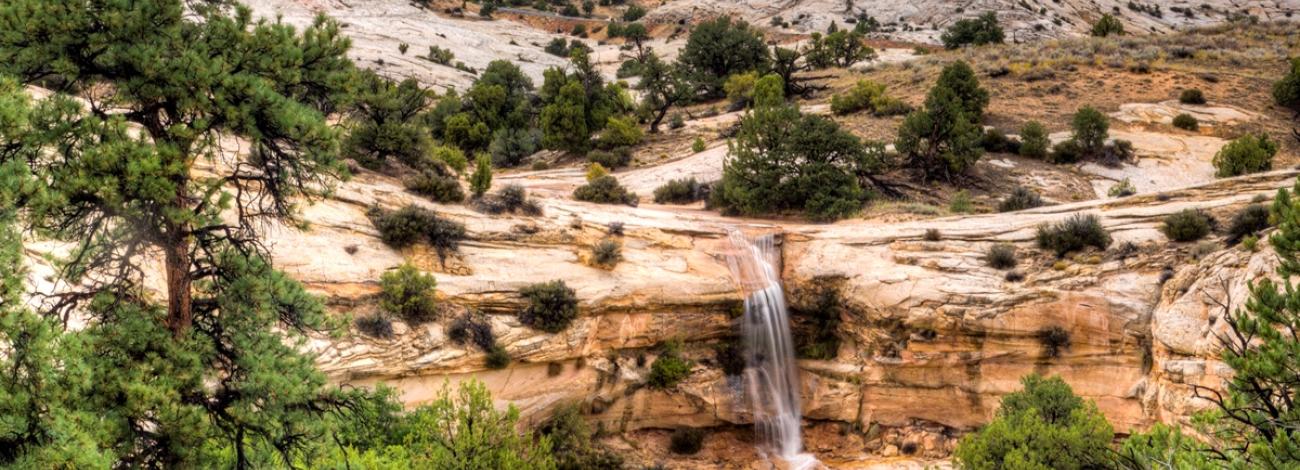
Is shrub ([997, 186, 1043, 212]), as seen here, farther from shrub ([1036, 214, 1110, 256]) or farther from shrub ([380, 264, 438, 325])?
shrub ([380, 264, 438, 325])

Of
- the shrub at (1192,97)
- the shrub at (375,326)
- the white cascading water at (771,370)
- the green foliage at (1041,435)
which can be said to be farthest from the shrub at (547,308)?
the shrub at (1192,97)

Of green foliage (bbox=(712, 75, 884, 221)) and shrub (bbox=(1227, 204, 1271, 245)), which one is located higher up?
shrub (bbox=(1227, 204, 1271, 245))

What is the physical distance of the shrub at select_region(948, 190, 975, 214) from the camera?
25.9 metres

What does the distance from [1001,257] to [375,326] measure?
15.2 m

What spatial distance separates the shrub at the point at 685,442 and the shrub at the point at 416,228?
7.84 metres

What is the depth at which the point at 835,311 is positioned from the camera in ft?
72.5

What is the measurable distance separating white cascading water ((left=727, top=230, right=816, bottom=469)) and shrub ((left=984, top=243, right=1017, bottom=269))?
553cm

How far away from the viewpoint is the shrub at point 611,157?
3575 centimetres

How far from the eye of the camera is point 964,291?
19984 mm

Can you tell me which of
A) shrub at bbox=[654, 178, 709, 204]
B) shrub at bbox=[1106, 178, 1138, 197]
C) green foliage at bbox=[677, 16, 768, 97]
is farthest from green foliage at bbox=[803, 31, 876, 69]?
shrub at bbox=[1106, 178, 1138, 197]

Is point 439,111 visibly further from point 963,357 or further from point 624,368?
point 963,357

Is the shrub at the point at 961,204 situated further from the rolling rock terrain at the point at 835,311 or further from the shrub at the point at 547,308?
the shrub at the point at 547,308

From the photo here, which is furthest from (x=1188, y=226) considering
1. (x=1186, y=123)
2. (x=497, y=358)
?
(x=497, y=358)

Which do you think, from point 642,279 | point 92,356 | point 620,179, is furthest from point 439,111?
point 92,356
